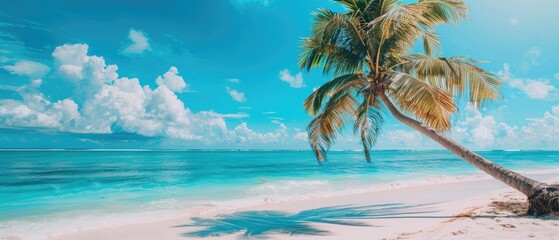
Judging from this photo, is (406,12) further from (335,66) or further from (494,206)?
(494,206)

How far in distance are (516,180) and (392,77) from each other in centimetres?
303

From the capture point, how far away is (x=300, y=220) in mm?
7184

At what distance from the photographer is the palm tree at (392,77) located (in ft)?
20.3

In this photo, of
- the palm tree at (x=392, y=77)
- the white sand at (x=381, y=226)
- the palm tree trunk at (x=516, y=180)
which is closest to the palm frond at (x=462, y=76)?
the palm tree at (x=392, y=77)

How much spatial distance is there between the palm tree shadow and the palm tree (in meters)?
1.48

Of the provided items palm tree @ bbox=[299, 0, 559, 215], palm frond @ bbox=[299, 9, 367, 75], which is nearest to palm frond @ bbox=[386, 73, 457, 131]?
palm tree @ bbox=[299, 0, 559, 215]

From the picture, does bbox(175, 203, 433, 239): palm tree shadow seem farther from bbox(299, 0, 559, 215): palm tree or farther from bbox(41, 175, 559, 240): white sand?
bbox(299, 0, 559, 215): palm tree

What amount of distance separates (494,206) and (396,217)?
2280 millimetres

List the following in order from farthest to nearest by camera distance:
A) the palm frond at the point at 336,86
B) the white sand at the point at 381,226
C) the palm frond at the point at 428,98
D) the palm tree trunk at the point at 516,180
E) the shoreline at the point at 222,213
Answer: the palm frond at the point at 336,86, the shoreline at the point at 222,213, the palm frond at the point at 428,98, the palm tree trunk at the point at 516,180, the white sand at the point at 381,226

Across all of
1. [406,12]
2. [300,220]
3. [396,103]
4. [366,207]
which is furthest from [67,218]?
[406,12]

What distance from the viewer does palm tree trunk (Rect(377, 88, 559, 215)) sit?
5289 millimetres

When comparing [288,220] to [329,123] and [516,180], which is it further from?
[516,180]

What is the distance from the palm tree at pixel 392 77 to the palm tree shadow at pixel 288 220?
1.48 meters

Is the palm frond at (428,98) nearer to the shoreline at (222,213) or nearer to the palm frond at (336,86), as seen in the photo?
the palm frond at (336,86)
